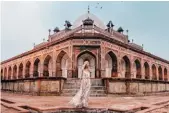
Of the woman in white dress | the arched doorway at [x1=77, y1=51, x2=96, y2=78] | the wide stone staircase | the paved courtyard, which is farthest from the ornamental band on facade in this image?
the woman in white dress

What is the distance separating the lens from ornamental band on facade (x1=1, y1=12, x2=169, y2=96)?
12.1 m

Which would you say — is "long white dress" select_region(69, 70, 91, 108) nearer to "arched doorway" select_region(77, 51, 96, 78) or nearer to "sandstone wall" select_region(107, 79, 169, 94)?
"sandstone wall" select_region(107, 79, 169, 94)

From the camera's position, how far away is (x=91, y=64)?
23.1m

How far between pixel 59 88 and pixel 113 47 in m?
13.3

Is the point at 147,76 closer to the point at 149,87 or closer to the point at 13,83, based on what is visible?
the point at 149,87

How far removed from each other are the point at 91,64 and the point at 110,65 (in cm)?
285

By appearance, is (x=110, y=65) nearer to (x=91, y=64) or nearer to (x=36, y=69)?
(x=91, y=64)

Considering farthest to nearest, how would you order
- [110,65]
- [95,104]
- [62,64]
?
[62,64]
[110,65]
[95,104]

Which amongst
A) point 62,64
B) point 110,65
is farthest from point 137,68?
point 62,64

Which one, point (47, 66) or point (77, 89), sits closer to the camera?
point (77, 89)

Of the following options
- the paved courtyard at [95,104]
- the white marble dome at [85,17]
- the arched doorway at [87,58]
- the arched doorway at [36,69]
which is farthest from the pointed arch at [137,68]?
the paved courtyard at [95,104]

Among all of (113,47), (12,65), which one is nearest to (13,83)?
(113,47)

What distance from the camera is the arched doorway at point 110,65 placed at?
24359 millimetres

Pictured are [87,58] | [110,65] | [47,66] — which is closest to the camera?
[87,58]
